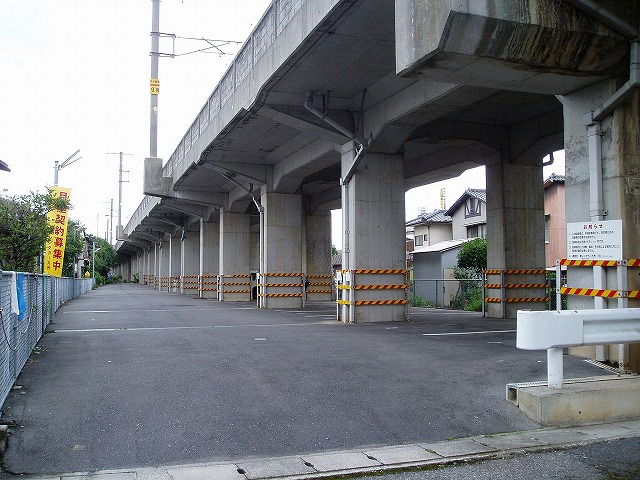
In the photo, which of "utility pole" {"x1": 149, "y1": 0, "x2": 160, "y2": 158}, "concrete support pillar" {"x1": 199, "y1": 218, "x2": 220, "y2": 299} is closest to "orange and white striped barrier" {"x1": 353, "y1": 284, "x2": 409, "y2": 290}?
"utility pole" {"x1": 149, "y1": 0, "x2": 160, "y2": 158}

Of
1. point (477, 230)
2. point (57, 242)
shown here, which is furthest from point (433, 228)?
point (57, 242)

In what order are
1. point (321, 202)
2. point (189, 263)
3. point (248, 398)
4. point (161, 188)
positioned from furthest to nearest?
point (189, 263)
point (321, 202)
point (161, 188)
point (248, 398)

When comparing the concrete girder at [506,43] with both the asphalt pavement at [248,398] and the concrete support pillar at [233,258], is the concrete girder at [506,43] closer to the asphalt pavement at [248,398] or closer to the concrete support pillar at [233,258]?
the asphalt pavement at [248,398]

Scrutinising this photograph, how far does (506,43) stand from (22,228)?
634 inches

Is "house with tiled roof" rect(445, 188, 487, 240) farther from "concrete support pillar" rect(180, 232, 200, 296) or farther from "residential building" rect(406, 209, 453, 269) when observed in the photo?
"concrete support pillar" rect(180, 232, 200, 296)

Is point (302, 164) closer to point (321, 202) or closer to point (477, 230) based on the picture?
point (321, 202)

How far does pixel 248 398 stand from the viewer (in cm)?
723

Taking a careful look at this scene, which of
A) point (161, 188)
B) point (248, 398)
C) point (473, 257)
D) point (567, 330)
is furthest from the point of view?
point (161, 188)

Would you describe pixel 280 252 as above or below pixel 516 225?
below

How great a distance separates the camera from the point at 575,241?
8.95 meters

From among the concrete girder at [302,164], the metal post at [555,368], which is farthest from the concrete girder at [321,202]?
the metal post at [555,368]

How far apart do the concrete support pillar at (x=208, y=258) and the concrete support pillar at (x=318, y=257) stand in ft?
24.7

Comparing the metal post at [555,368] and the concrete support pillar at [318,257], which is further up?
the concrete support pillar at [318,257]

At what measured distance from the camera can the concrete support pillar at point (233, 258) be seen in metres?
33.8
